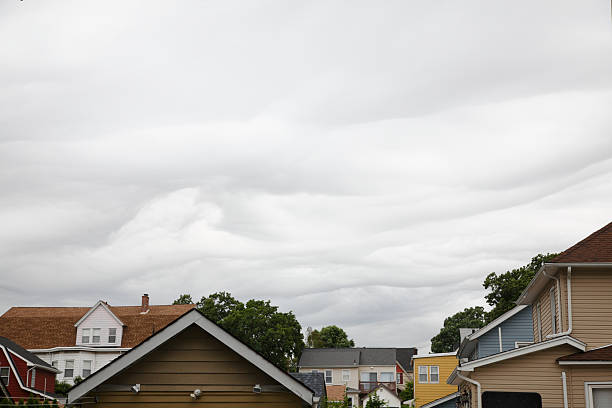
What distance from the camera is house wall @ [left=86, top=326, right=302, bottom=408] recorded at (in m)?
13.9

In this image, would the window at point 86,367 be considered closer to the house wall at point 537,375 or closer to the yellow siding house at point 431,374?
the yellow siding house at point 431,374

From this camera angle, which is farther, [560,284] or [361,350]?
[361,350]

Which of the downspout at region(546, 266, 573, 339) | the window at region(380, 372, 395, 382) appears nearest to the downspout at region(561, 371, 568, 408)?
the downspout at region(546, 266, 573, 339)

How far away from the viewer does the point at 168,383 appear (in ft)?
46.2

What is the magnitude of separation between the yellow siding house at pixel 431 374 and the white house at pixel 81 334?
2175 cm

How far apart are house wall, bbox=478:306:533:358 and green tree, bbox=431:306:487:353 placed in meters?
89.2

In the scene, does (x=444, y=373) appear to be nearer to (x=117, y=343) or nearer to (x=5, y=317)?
(x=117, y=343)

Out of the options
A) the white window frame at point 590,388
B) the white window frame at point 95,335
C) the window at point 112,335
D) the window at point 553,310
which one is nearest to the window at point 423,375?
the window at point 112,335

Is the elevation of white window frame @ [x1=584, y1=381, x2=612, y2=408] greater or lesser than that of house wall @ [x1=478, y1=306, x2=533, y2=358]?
lesser

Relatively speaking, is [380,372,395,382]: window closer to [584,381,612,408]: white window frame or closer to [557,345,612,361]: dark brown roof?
[557,345,612,361]: dark brown roof

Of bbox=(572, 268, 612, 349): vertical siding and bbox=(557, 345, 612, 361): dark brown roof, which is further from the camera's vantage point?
bbox=(572, 268, 612, 349): vertical siding

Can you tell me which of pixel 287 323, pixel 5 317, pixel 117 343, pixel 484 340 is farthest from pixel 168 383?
pixel 287 323

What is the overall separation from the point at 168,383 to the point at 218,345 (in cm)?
132

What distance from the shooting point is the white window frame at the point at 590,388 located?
65.2 feet
